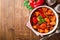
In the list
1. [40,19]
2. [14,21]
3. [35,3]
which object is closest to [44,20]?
[40,19]

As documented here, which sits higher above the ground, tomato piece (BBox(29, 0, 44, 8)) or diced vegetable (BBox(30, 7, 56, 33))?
tomato piece (BBox(29, 0, 44, 8))

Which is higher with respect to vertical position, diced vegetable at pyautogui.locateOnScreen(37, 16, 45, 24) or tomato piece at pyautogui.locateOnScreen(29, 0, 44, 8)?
tomato piece at pyautogui.locateOnScreen(29, 0, 44, 8)

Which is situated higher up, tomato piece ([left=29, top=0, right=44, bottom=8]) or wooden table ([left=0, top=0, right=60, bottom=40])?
tomato piece ([left=29, top=0, right=44, bottom=8])

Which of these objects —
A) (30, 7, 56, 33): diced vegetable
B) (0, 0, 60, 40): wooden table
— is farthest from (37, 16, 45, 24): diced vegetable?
(0, 0, 60, 40): wooden table

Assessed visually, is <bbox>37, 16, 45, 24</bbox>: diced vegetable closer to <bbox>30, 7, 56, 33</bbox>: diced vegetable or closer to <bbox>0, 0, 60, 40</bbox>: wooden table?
<bbox>30, 7, 56, 33</bbox>: diced vegetable

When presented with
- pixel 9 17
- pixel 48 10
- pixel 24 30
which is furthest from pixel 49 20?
pixel 9 17

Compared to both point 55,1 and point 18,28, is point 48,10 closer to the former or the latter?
point 55,1

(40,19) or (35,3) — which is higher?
(35,3)

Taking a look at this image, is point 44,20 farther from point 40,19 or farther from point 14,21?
point 14,21
